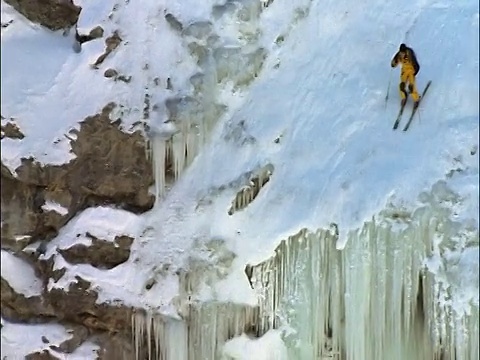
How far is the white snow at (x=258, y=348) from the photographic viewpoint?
2941 mm

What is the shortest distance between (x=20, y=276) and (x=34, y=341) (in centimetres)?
32

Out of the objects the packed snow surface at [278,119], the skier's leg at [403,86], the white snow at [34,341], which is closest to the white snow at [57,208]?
the packed snow surface at [278,119]

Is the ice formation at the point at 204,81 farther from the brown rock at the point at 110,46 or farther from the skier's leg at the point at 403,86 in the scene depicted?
the skier's leg at the point at 403,86

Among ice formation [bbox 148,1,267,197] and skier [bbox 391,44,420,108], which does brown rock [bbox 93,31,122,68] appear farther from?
skier [bbox 391,44,420,108]

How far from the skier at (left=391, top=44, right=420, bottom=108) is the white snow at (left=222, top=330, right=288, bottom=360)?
122 cm

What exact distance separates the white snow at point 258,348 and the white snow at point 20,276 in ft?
3.26

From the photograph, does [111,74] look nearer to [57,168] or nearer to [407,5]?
[57,168]

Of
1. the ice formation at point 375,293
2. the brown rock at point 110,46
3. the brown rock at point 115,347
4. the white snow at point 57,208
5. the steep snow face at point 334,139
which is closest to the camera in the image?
the ice formation at point 375,293

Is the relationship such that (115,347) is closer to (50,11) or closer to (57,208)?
(57,208)

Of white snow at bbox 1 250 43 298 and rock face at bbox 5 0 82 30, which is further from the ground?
rock face at bbox 5 0 82 30

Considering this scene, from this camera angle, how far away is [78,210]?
3262 mm

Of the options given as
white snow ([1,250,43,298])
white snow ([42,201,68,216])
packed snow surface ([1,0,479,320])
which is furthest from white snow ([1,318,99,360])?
white snow ([42,201,68,216])

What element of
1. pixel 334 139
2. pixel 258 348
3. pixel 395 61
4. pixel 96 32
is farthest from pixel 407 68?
pixel 96 32

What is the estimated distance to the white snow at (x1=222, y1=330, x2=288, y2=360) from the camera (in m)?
2.94
